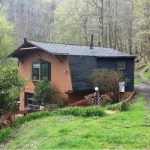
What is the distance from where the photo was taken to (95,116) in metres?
14.6

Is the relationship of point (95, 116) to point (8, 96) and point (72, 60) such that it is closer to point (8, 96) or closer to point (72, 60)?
point (8, 96)

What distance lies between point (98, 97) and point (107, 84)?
1723mm

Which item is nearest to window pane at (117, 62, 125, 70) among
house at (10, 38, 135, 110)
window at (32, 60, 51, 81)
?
house at (10, 38, 135, 110)

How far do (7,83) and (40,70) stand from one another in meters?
9.50

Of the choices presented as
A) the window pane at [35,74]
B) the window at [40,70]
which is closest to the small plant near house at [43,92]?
the window at [40,70]

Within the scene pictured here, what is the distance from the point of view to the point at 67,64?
2225cm

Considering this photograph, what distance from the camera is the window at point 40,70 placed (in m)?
24.2

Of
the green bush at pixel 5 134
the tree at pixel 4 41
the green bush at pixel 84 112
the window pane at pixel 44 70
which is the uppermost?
the tree at pixel 4 41

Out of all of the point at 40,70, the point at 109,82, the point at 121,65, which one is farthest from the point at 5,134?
the point at 121,65

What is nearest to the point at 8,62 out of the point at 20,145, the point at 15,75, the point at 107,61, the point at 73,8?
the point at 73,8

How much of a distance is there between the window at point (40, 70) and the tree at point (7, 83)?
8033 mm

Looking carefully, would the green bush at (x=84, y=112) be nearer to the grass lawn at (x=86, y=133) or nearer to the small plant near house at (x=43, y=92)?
the grass lawn at (x=86, y=133)

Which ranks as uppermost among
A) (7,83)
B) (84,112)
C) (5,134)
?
(7,83)

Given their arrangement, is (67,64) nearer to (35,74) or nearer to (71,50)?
(71,50)
